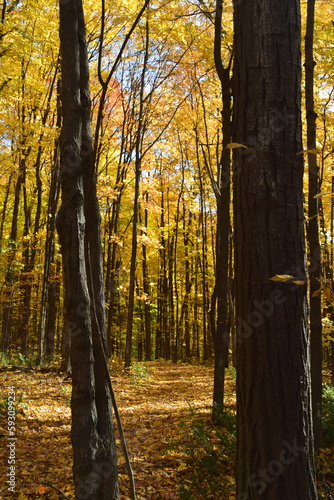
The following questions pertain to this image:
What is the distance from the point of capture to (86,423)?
2.76 m

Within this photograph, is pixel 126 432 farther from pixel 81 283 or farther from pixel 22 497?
pixel 81 283

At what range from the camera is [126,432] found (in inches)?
228

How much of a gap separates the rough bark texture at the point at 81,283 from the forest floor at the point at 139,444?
1.32ft

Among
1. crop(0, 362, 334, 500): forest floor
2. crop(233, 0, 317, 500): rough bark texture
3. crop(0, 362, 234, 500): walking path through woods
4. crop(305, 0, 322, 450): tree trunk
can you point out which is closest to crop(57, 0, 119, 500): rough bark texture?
crop(0, 362, 334, 500): forest floor

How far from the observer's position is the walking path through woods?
3992mm

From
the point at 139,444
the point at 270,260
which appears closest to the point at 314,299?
the point at 139,444

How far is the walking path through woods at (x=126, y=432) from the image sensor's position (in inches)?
157

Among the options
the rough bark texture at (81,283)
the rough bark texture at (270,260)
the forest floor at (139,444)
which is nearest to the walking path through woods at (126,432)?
the forest floor at (139,444)

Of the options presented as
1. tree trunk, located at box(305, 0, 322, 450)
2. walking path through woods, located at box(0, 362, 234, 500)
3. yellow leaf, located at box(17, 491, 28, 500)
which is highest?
tree trunk, located at box(305, 0, 322, 450)

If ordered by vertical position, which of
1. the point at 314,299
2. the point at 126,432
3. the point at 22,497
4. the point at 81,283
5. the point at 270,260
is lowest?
the point at 126,432

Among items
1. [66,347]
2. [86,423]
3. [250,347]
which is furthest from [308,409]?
[66,347]

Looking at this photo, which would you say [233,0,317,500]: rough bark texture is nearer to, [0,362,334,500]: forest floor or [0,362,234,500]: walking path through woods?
A: [0,362,334,500]: forest floor

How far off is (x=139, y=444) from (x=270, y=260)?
14.9ft

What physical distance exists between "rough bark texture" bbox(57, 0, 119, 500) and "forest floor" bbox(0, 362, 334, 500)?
Result: 40 centimetres
